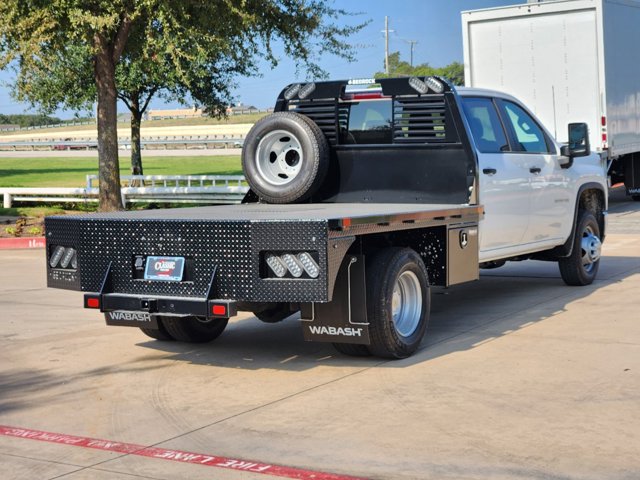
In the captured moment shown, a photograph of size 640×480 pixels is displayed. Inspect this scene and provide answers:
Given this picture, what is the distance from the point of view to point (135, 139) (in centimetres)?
3288

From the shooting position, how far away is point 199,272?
7.54 metres

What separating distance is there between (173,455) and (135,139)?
91.3 ft

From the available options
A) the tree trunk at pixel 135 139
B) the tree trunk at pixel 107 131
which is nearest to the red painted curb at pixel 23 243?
the tree trunk at pixel 107 131

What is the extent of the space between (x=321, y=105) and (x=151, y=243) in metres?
2.87

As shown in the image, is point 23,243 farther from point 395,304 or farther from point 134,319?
point 395,304

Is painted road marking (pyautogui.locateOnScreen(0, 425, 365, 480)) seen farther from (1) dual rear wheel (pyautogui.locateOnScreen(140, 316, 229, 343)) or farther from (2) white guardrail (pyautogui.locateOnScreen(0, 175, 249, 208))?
(2) white guardrail (pyautogui.locateOnScreen(0, 175, 249, 208))

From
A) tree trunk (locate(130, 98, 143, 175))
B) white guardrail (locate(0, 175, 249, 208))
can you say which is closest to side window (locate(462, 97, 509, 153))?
white guardrail (locate(0, 175, 249, 208))

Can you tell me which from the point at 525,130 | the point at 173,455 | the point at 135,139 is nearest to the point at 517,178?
the point at 525,130

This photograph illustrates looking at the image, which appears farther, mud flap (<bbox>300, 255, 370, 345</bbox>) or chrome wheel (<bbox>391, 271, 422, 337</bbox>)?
chrome wheel (<bbox>391, 271, 422, 337</bbox>)

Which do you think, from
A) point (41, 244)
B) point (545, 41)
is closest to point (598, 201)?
point (545, 41)

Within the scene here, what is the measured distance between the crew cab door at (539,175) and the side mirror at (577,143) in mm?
118

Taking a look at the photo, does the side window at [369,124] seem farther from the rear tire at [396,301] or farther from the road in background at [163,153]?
the road in background at [163,153]

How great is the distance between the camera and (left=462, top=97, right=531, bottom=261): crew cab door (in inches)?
378

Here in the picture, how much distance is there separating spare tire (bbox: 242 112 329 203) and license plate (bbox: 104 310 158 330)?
212 cm
